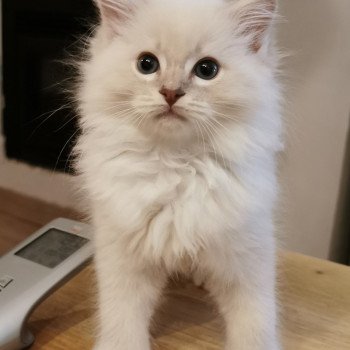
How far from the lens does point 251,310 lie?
2.07 ft

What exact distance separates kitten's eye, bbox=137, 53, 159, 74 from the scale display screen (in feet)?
1.07

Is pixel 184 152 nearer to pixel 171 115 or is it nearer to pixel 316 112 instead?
pixel 171 115

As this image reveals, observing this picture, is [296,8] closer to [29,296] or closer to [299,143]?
[299,143]

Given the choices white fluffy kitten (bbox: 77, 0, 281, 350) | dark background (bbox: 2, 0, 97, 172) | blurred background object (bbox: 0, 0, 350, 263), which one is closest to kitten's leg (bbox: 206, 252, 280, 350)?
white fluffy kitten (bbox: 77, 0, 281, 350)

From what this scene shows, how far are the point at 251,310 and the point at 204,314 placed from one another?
15cm

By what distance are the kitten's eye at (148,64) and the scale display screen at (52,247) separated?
1.07 feet

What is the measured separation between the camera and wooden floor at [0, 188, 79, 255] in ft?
5.42

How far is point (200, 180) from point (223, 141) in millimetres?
53

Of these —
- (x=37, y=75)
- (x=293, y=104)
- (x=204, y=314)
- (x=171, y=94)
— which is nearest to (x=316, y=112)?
(x=293, y=104)

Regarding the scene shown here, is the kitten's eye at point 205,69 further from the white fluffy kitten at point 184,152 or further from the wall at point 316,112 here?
the wall at point 316,112

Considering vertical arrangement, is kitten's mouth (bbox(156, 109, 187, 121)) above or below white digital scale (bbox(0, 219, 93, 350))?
above

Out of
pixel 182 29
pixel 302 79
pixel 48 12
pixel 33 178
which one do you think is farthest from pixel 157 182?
pixel 33 178

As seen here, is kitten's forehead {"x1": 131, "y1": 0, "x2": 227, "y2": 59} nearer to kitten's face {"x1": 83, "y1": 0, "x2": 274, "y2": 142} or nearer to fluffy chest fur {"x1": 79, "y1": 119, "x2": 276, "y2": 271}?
kitten's face {"x1": 83, "y1": 0, "x2": 274, "y2": 142}

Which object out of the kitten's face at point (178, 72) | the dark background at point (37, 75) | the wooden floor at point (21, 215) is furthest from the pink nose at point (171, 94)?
the wooden floor at point (21, 215)
